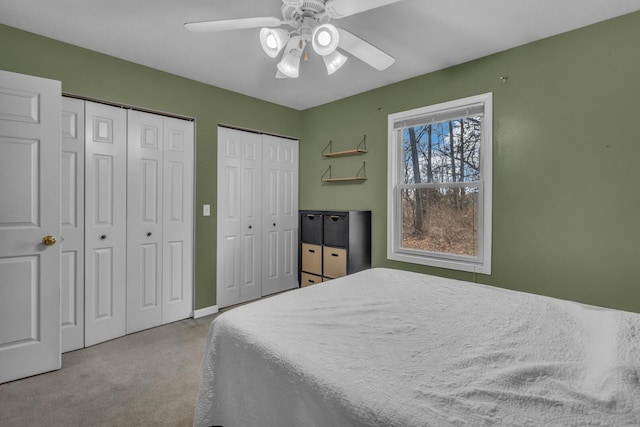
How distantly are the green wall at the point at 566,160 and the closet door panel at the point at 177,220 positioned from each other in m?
2.49

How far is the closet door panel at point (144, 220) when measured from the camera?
9.59 ft

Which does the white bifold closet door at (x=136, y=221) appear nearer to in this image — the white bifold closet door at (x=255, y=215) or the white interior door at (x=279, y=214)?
the white bifold closet door at (x=255, y=215)

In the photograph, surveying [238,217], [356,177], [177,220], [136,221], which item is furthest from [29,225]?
[356,177]

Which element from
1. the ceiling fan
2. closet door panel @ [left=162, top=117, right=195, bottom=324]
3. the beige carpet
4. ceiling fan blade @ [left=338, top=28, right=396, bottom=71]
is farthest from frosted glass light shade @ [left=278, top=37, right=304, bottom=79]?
the beige carpet

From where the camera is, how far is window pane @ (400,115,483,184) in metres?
2.88

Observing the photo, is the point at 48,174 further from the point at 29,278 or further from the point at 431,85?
the point at 431,85

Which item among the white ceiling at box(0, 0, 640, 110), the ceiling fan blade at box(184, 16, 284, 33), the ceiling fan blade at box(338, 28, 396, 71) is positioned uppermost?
the white ceiling at box(0, 0, 640, 110)

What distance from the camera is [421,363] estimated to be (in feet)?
3.54

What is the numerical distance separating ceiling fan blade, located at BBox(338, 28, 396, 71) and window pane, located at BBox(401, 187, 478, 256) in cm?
151

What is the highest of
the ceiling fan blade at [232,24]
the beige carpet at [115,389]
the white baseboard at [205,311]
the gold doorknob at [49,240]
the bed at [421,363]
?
the ceiling fan blade at [232,24]

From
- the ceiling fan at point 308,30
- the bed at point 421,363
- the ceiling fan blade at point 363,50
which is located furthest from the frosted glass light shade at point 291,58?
the bed at point 421,363

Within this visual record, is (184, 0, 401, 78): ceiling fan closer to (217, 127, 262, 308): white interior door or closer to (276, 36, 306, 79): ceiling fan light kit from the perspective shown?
(276, 36, 306, 79): ceiling fan light kit

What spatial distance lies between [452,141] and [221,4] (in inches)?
87.9

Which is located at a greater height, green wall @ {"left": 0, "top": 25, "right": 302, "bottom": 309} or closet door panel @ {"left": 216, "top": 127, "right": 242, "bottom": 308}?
green wall @ {"left": 0, "top": 25, "right": 302, "bottom": 309}
